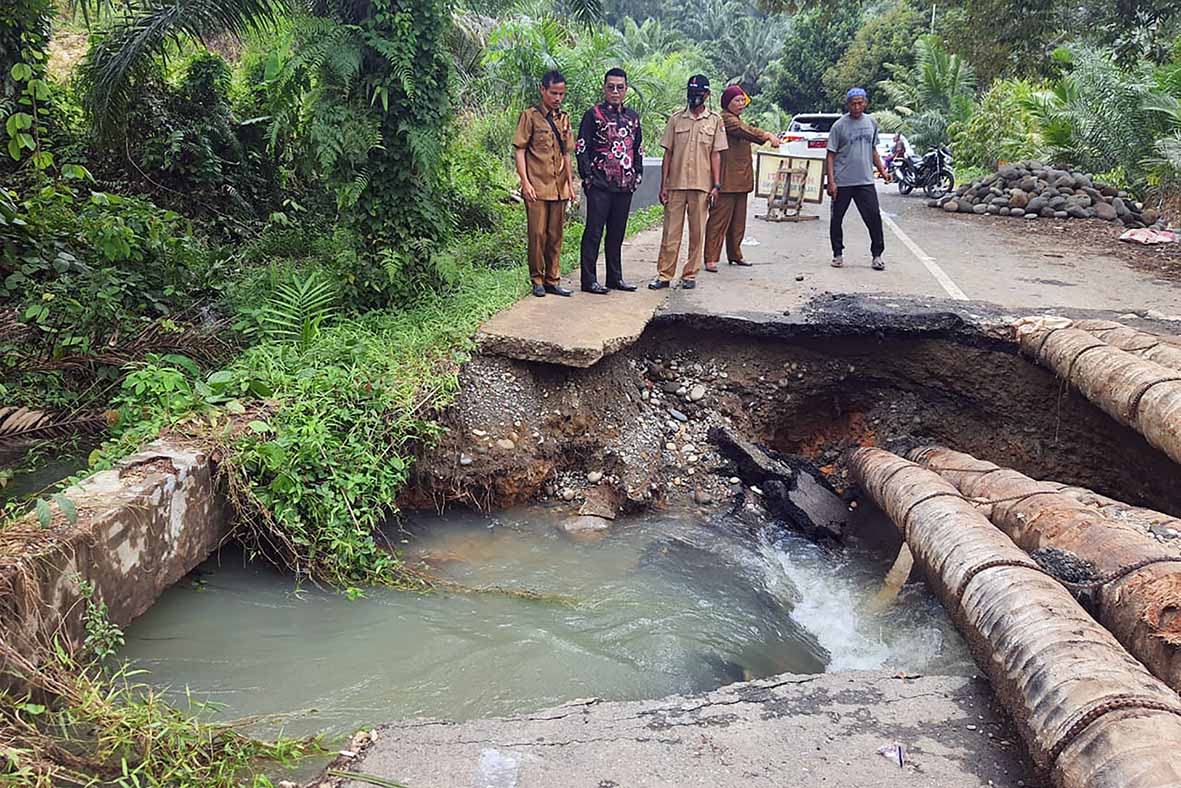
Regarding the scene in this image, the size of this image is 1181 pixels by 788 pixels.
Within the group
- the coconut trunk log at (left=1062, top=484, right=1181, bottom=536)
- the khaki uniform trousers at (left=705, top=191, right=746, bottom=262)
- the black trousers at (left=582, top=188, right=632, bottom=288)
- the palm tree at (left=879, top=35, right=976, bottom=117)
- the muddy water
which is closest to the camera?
the muddy water

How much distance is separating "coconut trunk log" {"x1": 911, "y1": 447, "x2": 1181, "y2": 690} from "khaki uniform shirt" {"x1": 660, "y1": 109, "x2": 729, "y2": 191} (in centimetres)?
334

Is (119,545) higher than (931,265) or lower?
lower

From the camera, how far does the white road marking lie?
709cm

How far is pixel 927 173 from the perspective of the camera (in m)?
16.7

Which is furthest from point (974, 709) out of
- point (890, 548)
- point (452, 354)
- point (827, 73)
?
point (827, 73)

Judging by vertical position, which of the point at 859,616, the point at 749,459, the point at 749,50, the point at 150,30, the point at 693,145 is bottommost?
the point at 859,616

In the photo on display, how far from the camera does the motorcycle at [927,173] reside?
16.4 m

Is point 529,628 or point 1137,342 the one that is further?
point 1137,342

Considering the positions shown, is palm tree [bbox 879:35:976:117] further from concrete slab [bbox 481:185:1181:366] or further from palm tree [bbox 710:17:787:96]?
palm tree [bbox 710:17:787:96]

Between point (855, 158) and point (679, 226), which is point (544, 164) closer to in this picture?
point (679, 226)

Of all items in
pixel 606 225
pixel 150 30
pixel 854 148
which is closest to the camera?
pixel 150 30

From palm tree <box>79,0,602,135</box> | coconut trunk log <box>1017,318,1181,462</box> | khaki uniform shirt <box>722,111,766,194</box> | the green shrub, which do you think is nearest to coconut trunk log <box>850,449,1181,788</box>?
coconut trunk log <box>1017,318,1181,462</box>

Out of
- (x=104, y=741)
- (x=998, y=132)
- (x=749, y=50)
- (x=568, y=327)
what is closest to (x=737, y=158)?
(x=568, y=327)

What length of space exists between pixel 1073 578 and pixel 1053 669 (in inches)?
38.5
